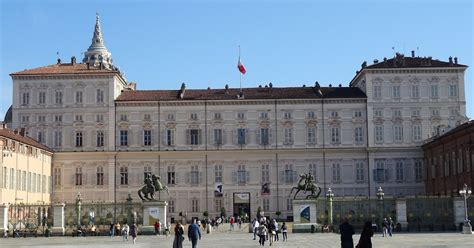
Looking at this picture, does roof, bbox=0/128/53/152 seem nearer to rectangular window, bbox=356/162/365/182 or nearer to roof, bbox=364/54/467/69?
rectangular window, bbox=356/162/365/182

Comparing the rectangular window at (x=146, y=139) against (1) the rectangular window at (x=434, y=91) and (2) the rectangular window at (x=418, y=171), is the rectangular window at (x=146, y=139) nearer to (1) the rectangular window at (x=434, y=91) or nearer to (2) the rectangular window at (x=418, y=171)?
(2) the rectangular window at (x=418, y=171)

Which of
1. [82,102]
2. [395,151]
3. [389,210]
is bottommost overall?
[389,210]

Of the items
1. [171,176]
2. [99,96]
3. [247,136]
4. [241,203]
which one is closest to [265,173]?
[241,203]

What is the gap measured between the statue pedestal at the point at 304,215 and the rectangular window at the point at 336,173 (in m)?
22.7

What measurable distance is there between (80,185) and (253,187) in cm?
1646

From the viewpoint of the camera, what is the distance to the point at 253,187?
7156 cm

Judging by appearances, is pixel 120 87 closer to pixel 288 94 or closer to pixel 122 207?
pixel 288 94

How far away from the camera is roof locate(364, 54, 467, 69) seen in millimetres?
71688

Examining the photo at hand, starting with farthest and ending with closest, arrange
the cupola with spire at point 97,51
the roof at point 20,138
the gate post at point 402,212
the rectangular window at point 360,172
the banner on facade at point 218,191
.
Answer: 1. the cupola with spire at point 97,51
2. the rectangular window at point 360,172
3. the banner on facade at point 218,191
4. the roof at point 20,138
5. the gate post at point 402,212

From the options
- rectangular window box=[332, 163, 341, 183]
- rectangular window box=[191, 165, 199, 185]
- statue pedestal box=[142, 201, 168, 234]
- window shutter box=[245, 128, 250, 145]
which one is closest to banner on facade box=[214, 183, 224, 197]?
rectangular window box=[191, 165, 199, 185]

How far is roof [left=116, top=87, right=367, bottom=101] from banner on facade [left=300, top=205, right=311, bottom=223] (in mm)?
24545

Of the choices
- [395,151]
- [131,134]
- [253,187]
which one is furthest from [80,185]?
[395,151]

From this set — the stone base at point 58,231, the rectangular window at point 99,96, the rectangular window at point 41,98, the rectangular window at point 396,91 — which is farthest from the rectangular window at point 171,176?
the stone base at point 58,231

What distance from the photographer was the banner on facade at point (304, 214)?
49.1m
